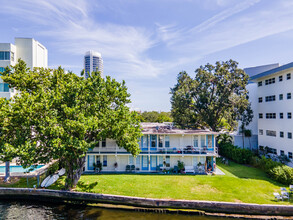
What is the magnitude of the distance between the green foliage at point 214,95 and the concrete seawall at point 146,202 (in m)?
20.2

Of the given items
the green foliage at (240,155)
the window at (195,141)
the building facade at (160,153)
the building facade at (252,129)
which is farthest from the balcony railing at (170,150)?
the building facade at (252,129)

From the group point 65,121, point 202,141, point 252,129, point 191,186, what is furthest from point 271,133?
point 65,121

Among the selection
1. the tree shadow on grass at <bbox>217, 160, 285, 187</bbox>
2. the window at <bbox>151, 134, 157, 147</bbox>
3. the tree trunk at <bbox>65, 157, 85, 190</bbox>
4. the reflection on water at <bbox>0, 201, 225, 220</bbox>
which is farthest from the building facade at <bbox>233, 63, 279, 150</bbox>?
the tree trunk at <bbox>65, 157, 85, 190</bbox>

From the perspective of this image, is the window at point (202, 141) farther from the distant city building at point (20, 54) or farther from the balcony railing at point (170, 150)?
the distant city building at point (20, 54)

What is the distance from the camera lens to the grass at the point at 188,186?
56.9 feet

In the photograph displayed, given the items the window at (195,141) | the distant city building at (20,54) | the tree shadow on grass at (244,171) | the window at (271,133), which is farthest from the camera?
the distant city building at (20,54)

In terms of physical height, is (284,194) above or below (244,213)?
above

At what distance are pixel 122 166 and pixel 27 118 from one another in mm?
13907

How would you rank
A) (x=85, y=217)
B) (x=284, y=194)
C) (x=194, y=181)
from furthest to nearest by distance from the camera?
(x=194, y=181)
(x=284, y=194)
(x=85, y=217)

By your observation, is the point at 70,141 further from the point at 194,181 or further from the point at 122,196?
the point at 194,181

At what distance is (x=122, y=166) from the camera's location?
2520cm

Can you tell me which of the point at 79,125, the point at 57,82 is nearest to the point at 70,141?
the point at 79,125

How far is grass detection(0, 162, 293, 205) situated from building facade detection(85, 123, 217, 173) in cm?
221

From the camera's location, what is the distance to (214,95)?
35.4 metres
